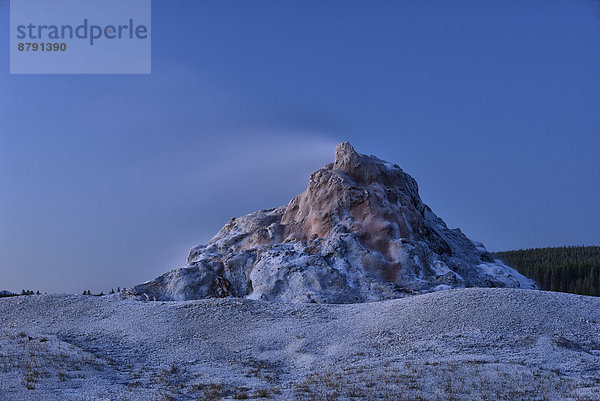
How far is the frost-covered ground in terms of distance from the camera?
19.2 metres

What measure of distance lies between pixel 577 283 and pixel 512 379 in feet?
227

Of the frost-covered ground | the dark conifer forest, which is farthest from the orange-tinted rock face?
the dark conifer forest

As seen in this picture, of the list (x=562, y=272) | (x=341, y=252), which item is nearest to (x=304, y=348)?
(x=341, y=252)

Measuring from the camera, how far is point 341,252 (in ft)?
136

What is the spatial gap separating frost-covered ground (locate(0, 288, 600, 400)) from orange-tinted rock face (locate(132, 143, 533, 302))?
5.62 metres

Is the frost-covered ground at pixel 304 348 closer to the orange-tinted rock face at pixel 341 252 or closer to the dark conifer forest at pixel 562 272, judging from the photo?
the orange-tinted rock face at pixel 341 252

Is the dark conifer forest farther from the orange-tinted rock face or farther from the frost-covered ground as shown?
the frost-covered ground

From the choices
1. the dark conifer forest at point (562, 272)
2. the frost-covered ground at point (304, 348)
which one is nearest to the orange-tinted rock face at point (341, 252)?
the frost-covered ground at point (304, 348)

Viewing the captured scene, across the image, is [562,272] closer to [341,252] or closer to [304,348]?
[341,252]

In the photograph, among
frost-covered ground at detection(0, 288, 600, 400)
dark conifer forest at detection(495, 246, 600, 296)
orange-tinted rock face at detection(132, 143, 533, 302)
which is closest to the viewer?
frost-covered ground at detection(0, 288, 600, 400)

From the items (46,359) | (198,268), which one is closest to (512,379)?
(46,359)

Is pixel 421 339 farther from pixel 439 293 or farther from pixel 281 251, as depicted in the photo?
pixel 281 251

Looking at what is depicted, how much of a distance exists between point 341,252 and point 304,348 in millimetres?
15009

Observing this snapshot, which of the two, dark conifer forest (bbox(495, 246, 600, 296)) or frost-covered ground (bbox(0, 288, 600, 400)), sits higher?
dark conifer forest (bbox(495, 246, 600, 296))
